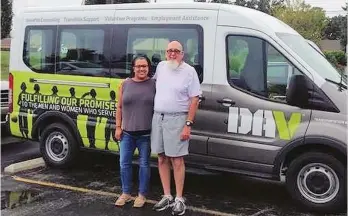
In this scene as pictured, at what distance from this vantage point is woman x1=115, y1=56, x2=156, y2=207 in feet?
17.1

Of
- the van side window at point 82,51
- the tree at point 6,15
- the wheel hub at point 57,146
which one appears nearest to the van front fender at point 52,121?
the wheel hub at point 57,146

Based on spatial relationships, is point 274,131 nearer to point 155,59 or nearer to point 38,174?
point 155,59

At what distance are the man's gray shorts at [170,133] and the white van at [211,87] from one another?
71 centimetres

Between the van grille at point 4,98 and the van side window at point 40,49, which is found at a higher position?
the van side window at point 40,49

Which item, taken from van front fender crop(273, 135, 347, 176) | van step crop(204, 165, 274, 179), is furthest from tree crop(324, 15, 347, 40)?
van front fender crop(273, 135, 347, 176)

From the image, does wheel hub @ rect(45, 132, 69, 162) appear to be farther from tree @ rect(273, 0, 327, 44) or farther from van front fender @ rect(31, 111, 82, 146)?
tree @ rect(273, 0, 327, 44)

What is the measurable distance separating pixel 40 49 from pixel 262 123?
3.44m

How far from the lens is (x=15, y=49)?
7250mm

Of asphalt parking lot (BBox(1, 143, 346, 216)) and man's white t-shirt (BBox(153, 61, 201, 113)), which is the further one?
asphalt parking lot (BBox(1, 143, 346, 216))

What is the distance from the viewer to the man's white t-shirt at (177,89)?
5062 millimetres

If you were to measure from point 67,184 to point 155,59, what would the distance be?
1927 millimetres

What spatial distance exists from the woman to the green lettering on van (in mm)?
1362

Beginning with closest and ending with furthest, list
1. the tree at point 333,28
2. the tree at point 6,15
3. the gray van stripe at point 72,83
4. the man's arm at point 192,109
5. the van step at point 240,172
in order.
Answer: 1. the man's arm at point 192,109
2. the van step at point 240,172
3. the gray van stripe at point 72,83
4. the tree at point 6,15
5. the tree at point 333,28

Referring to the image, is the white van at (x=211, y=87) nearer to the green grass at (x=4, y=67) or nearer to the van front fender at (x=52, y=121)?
the van front fender at (x=52, y=121)
